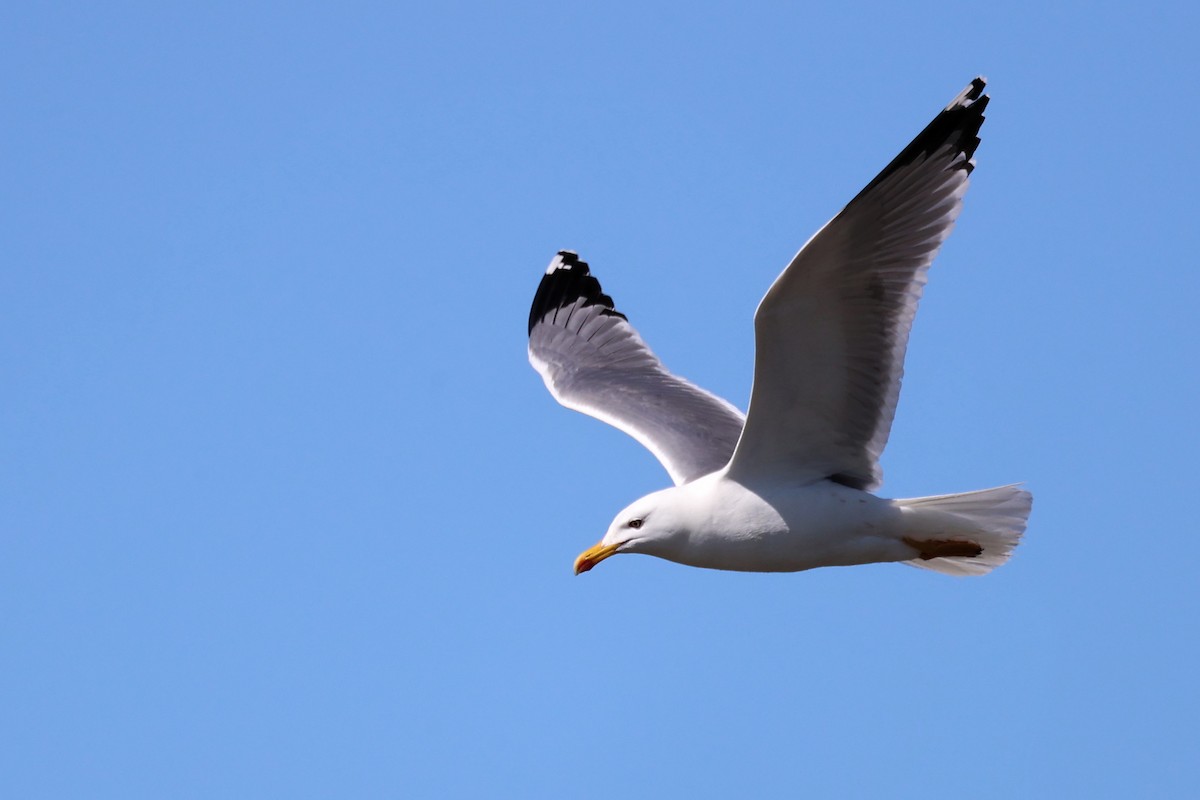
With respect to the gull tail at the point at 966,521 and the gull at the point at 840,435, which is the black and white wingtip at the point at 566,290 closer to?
the gull at the point at 840,435

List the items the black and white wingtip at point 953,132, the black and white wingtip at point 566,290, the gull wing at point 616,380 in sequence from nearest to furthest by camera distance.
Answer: the black and white wingtip at point 953,132 → the gull wing at point 616,380 → the black and white wingtip at point 566,290

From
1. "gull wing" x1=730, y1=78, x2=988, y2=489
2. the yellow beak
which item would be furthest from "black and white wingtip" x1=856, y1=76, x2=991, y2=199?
the yellow beak

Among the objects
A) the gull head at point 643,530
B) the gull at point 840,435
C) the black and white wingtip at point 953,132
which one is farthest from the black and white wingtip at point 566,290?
the black and white wingtip at point 953,132

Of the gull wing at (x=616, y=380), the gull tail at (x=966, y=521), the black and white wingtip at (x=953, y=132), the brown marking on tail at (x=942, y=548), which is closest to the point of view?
the black and white wingtip at (x=953, y=132)

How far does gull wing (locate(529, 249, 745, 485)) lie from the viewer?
9.01m

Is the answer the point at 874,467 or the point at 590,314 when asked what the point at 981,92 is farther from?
the point at 590,314

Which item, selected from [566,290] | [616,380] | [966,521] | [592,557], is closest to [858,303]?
[966,521]

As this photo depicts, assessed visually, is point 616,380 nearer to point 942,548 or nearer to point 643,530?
point 643,530

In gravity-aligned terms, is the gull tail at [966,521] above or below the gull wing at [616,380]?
below

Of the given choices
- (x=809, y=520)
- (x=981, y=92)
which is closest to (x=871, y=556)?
(x=809, y=520)

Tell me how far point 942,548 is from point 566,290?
447cm

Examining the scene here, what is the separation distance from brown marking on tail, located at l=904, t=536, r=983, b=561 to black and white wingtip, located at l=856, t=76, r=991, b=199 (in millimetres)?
1877

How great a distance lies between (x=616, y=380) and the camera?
10.2m

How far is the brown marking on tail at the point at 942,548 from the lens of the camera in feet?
25.0
